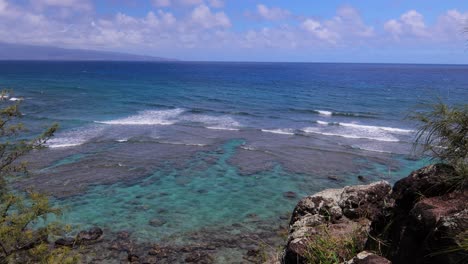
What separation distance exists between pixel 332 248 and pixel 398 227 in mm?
1025

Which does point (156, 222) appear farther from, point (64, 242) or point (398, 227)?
point (398, 227)

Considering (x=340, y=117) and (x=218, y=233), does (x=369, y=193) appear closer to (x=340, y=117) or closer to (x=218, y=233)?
(x=218, y=233)

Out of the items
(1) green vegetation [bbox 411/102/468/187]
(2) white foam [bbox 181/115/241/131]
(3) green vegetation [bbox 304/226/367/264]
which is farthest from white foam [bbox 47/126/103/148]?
(1) green vegetation [bbox 411/102/468/187]

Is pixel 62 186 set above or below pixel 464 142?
below

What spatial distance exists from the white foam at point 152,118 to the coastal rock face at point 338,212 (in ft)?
120

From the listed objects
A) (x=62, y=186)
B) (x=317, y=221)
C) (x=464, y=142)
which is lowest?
(x=62, y=186)

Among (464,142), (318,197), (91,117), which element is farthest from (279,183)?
(91,117)

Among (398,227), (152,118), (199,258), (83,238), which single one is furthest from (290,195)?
(152,118)

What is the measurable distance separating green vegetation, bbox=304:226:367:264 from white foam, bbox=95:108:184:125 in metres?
38.7

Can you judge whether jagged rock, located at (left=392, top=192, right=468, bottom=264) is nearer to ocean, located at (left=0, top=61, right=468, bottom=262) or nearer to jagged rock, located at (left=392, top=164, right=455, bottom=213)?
jagged rock, located at (left=392, top=164, right=455, bottom=213)

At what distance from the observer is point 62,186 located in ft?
76.0

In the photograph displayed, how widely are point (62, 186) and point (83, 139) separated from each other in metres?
12.6

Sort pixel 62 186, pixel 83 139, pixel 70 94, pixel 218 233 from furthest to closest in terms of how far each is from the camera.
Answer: pixel 70 94
pixel 83 139
pixel 62 186
pixel 218 233

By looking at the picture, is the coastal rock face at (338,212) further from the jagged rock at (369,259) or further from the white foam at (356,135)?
the white foam at (356,135)
